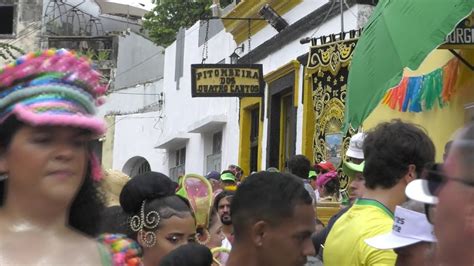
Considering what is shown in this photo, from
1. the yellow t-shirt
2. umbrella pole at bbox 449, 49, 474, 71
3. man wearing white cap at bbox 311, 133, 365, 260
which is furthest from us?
umbrella pole at bbox 449, 49, 474, 71

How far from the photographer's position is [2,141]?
312 cm

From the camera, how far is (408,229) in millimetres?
4223

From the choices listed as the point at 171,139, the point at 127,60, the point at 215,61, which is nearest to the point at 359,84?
the point at 215,61

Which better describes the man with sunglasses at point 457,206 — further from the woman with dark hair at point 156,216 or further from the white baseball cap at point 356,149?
the white baseball cap at point 356,149

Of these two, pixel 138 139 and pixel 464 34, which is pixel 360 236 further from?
pixel 138 139

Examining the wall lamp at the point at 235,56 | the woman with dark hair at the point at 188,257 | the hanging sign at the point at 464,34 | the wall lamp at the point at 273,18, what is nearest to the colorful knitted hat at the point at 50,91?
the woman with dark hair at the point at 188,257

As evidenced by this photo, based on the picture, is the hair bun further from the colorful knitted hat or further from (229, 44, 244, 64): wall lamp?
(229, 44, 244, 64): wall lamp

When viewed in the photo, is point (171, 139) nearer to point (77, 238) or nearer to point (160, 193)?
point (160, 193)

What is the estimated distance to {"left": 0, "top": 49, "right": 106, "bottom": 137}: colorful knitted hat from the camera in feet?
10.1

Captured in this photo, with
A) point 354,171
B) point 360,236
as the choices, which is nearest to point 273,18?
point 354,171

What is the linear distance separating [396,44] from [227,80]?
32.1ft

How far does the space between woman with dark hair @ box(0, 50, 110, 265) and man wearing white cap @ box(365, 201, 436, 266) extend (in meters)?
1.43

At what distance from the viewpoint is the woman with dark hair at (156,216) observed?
4984 mm

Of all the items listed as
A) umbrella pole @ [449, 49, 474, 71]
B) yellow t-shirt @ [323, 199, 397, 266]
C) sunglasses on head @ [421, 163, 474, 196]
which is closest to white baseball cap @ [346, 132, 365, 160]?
yellow t-shirt @ [323, 199, 397, 266]
